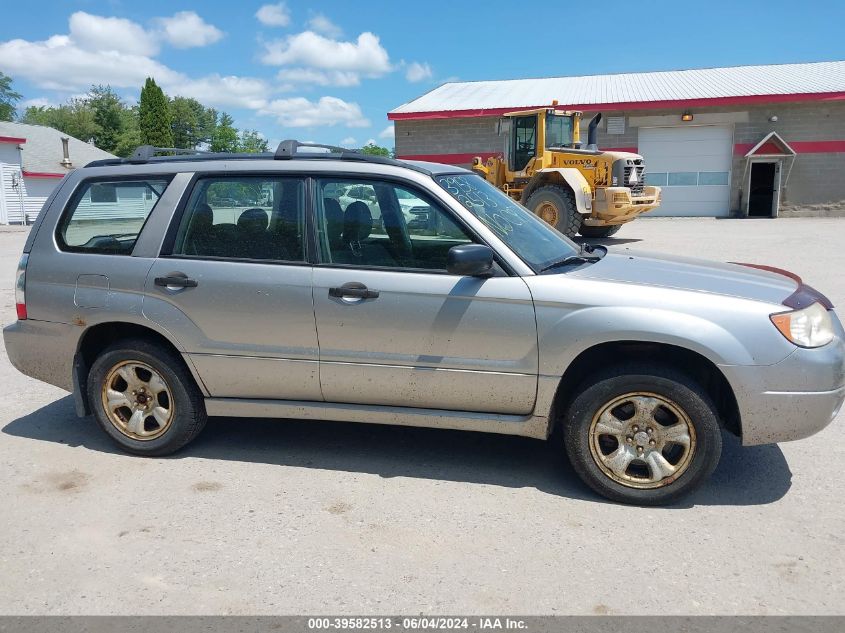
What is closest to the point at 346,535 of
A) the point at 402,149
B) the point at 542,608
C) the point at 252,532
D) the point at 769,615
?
the point at 252,532

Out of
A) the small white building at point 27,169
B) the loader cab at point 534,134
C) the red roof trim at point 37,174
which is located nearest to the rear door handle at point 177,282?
the loader cab at point 534,134

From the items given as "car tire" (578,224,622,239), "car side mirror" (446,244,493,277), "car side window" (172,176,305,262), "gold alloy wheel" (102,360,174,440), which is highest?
"car side window" (172,176,305,262)

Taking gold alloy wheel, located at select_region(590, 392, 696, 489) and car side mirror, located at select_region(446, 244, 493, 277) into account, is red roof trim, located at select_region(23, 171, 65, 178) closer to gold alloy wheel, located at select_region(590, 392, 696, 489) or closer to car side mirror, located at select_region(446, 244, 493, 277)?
car side mirror, located at select_region(446, 244, 493, 277)

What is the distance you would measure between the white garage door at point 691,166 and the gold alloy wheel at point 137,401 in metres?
26.7

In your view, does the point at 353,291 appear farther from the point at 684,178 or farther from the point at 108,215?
the point at 684,178

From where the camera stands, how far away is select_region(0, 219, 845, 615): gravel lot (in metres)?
2.97

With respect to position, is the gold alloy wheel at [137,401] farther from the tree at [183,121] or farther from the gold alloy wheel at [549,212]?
the tree at [183,121]

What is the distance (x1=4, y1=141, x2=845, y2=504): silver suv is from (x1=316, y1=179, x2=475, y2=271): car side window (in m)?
0.01

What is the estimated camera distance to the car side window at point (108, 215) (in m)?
4.47

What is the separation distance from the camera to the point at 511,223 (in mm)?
4293

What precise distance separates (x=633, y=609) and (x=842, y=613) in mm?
811

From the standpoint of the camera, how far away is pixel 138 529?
3566 millimetres

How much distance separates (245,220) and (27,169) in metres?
40.8

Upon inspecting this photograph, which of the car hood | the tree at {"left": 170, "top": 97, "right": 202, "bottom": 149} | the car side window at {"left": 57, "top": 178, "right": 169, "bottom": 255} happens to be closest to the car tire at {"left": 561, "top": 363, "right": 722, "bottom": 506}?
the car hood
